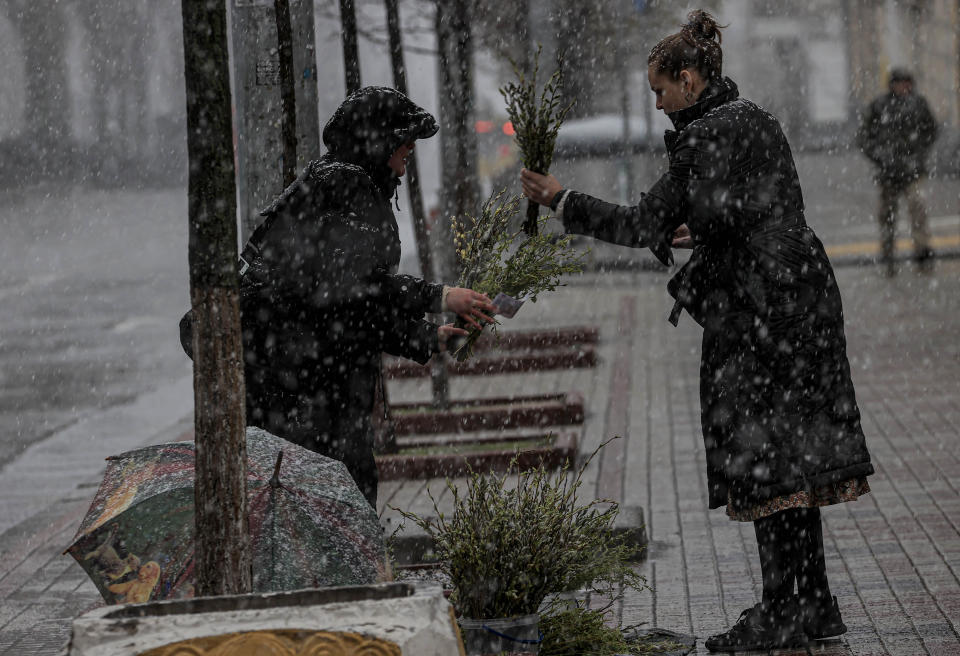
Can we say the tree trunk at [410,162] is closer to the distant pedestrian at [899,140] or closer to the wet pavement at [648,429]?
the wet pavement at [648,429]

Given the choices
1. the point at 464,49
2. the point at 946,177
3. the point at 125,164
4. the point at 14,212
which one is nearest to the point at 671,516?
the point at 464,49

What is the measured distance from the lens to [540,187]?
4887 millimetres

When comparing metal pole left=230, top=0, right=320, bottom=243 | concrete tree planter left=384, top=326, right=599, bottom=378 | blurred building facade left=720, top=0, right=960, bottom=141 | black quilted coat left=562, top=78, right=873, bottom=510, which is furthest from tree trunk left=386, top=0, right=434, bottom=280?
blurred building facade left=720, top=0, right=960, bottom=141

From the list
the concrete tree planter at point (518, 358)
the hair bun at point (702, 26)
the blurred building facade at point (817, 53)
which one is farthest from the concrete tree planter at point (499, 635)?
the blurred building facade at point (817, 53)

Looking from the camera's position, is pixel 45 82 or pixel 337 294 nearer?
pixel 337 294

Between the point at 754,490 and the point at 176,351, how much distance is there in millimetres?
11579

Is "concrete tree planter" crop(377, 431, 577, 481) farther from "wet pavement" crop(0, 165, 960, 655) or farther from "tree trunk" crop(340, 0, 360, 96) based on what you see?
"tree trunk" crop(340, 0, 360, 96)

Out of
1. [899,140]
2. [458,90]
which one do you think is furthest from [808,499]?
[899,140]

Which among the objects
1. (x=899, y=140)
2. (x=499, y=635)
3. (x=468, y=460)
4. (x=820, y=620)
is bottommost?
(x=468, y=460)

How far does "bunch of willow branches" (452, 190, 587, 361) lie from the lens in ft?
16.4

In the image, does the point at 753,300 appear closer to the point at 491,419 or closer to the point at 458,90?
the point at 491,419

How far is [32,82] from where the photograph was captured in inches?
1785

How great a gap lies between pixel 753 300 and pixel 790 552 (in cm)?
86

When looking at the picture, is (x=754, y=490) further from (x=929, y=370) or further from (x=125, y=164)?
(x=125, y=164)
